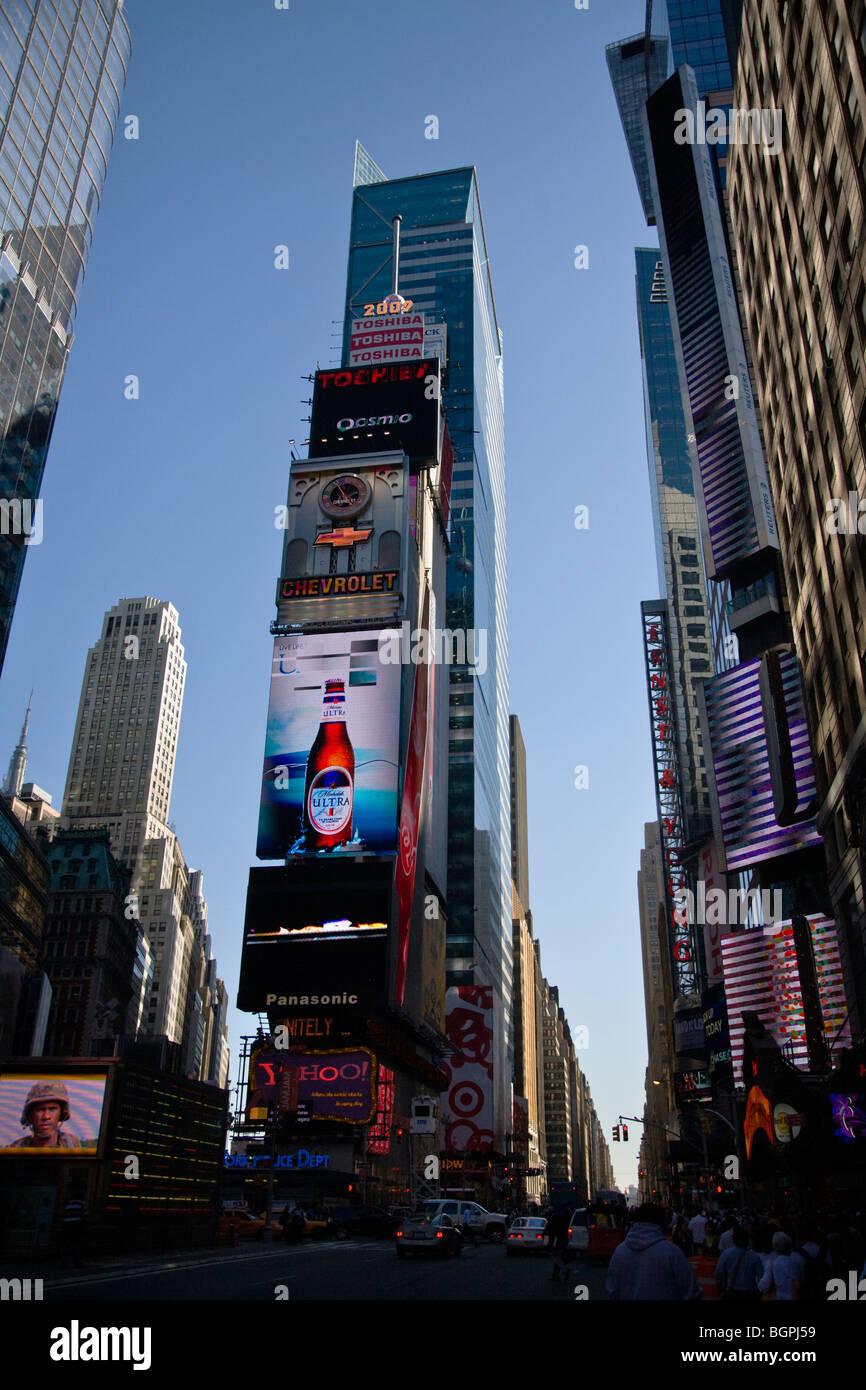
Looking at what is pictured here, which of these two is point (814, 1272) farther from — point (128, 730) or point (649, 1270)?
point (128, 730)

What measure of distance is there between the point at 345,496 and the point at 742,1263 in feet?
290

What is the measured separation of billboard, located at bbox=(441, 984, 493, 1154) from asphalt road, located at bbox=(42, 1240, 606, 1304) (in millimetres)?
80730

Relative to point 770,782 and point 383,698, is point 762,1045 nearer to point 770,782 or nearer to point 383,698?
point 770,782

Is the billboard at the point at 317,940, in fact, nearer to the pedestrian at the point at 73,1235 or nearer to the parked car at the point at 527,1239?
the parked car at the point at 527,1239

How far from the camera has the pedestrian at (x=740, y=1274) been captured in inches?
501

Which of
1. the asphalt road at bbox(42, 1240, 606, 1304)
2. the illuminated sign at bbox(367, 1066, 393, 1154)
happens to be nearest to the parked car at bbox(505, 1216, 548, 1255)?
the asphalt road at bbox(42, 1240, 606, 1304)

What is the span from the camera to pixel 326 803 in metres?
80.0

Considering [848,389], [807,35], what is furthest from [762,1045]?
[807,35]

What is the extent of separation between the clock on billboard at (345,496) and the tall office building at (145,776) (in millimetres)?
69614

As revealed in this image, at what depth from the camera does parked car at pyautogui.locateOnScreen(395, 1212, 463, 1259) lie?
93.2 feet

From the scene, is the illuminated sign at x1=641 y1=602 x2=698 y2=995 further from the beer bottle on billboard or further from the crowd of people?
the crowd of people

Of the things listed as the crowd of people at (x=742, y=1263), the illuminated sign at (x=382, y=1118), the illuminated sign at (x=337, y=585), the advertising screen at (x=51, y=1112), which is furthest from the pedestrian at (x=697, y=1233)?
the illuminated sign at (x=337, y=585)

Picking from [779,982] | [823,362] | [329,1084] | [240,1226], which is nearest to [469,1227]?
Result: [240,1226]
